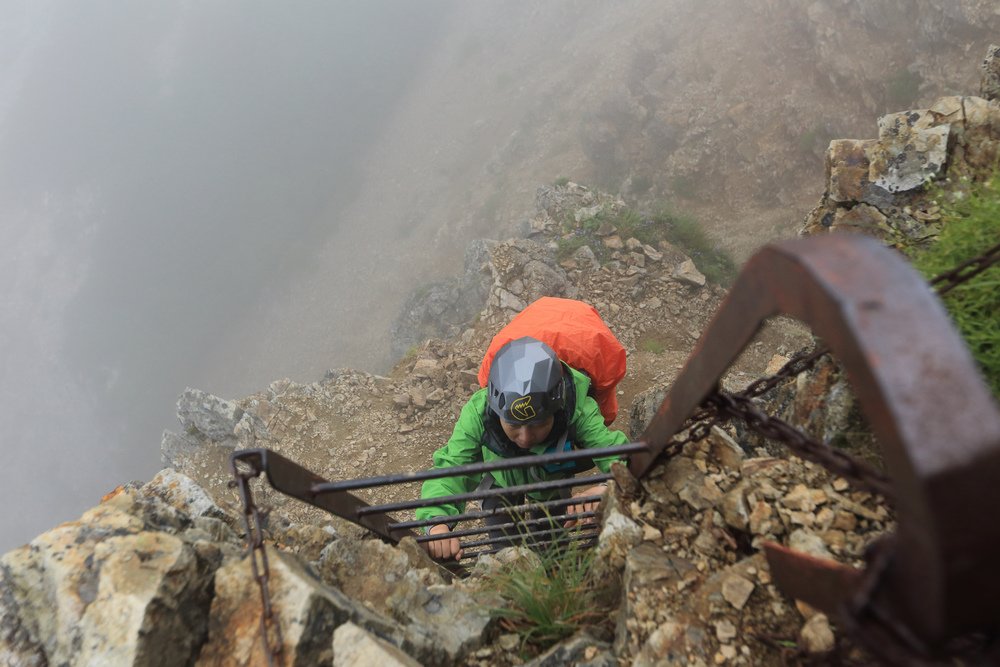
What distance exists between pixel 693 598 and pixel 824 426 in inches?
56.3

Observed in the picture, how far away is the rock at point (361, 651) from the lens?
2.05m

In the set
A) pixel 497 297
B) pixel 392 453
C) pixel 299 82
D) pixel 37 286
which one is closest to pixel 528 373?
pixel 392 453

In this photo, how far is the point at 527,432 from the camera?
416 cm

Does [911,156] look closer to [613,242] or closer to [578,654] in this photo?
[578,654]

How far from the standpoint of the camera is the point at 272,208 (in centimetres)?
7800

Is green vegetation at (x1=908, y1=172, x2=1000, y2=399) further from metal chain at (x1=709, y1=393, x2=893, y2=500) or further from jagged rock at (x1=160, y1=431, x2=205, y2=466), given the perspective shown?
jagged rock at (x1=160, y1=431, x2=205, y2=466)

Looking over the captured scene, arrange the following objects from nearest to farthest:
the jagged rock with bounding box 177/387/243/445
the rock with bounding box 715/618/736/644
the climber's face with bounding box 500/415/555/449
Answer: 1. the rock with bounding box 715/618/736/644
2. the climber's face with bounding box 500/415/555/449
3. the jagged rock with bounding box 177/387/243/445

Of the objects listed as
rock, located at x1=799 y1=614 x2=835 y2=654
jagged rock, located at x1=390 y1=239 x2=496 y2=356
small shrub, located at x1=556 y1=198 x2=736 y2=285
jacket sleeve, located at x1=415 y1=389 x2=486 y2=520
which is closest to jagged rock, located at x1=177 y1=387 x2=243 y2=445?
jagged rock, located at x1=390 y1=239 x2=496 y2=356

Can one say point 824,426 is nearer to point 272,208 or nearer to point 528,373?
point 528,373

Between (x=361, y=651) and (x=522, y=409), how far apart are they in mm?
2128

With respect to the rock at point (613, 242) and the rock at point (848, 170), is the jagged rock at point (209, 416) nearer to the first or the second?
the rock at point (613, 242)

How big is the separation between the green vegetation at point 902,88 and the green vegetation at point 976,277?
72.4 ft

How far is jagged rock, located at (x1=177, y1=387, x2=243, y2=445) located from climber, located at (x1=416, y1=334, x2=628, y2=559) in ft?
29.4

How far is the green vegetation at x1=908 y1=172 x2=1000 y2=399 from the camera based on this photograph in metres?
2.33
